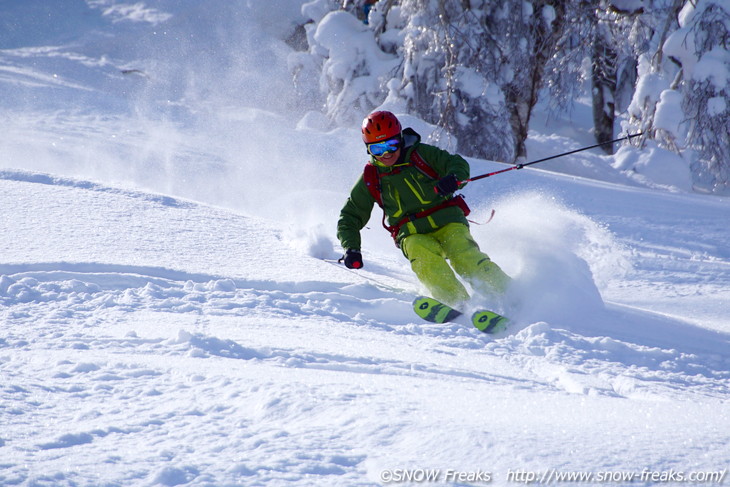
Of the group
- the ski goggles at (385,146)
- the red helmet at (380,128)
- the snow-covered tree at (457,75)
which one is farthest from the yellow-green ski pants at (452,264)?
the snow-covered tree at (457,75)

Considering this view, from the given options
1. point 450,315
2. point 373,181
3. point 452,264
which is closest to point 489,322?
point 450,315

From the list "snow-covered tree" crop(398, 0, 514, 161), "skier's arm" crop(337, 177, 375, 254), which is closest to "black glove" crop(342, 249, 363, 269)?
"skier's arm" crop(337, 177, 375, 254)

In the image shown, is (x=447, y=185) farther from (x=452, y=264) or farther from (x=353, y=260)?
(x=353, y=260)

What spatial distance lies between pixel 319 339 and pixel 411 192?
1725mm

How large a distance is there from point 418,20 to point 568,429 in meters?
10.8

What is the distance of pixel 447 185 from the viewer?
4.59 m

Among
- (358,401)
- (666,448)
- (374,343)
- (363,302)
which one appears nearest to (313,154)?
(363,302)

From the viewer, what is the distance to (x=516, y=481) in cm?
180

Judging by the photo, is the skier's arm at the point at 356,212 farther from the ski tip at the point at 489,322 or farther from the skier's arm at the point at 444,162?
the ski tip at the point at 489,322

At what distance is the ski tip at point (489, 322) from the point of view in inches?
153

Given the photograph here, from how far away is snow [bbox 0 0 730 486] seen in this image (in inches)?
78.9

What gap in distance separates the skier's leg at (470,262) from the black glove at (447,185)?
1.10 ft

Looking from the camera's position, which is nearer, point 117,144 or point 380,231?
point 380,231

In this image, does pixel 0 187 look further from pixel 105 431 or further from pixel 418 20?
pixel 418 20
